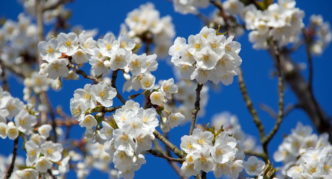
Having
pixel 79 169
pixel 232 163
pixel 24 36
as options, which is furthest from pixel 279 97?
pixel 24 36

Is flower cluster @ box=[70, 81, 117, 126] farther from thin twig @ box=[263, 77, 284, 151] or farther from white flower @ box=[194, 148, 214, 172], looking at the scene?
thin twig @ box=[263, 77, 284, 151]

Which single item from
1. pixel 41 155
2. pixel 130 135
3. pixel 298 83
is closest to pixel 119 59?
pixel 130 135

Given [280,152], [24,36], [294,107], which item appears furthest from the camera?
[24,36]

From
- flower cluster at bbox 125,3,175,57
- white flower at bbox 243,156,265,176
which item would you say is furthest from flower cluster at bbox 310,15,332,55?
white flower at bbox 243,156,265,176

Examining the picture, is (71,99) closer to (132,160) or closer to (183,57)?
(132,160)

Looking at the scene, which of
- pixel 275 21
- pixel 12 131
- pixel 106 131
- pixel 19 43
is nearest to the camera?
pixel 106 131

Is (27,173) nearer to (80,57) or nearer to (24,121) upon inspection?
(24,121)
